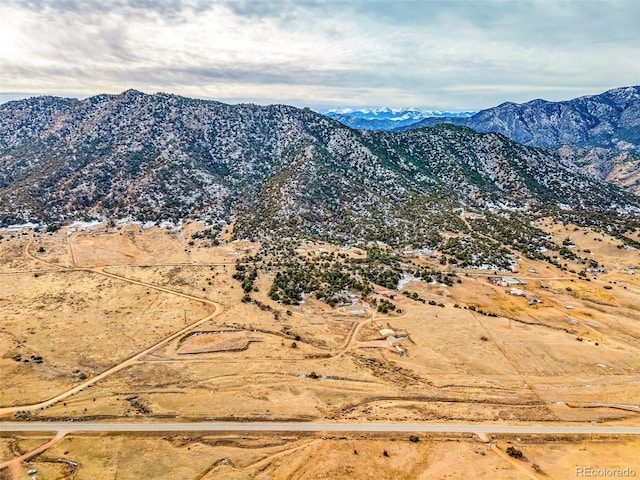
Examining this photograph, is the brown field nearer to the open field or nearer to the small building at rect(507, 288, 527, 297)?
the open field

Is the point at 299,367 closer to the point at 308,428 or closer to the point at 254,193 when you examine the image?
the point at 308,428

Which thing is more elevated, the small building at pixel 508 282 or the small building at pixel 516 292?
the small building at pixel 508 282

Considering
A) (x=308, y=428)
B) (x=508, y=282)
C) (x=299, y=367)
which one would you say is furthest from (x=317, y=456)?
(x=508, y=282)

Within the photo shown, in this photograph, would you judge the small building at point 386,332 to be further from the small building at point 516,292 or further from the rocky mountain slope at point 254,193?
the rocky mountain slope at point 254,193

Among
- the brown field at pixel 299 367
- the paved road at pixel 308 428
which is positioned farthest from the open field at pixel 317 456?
the paved road at pixel 308 428

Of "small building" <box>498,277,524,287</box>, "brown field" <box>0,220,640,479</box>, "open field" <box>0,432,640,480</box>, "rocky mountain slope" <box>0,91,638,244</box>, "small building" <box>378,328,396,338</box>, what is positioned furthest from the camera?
"rocky mountain slope" <box>0,91,638,244</box>

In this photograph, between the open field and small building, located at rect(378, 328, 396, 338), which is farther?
small building, located at rect(378, 328, 396, 338)

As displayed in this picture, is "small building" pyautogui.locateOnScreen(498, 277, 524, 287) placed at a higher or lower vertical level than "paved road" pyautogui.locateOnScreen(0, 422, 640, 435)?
higher

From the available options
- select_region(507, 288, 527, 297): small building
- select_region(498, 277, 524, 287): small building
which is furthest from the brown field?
select_region(498, 277, 524, 287): small building
